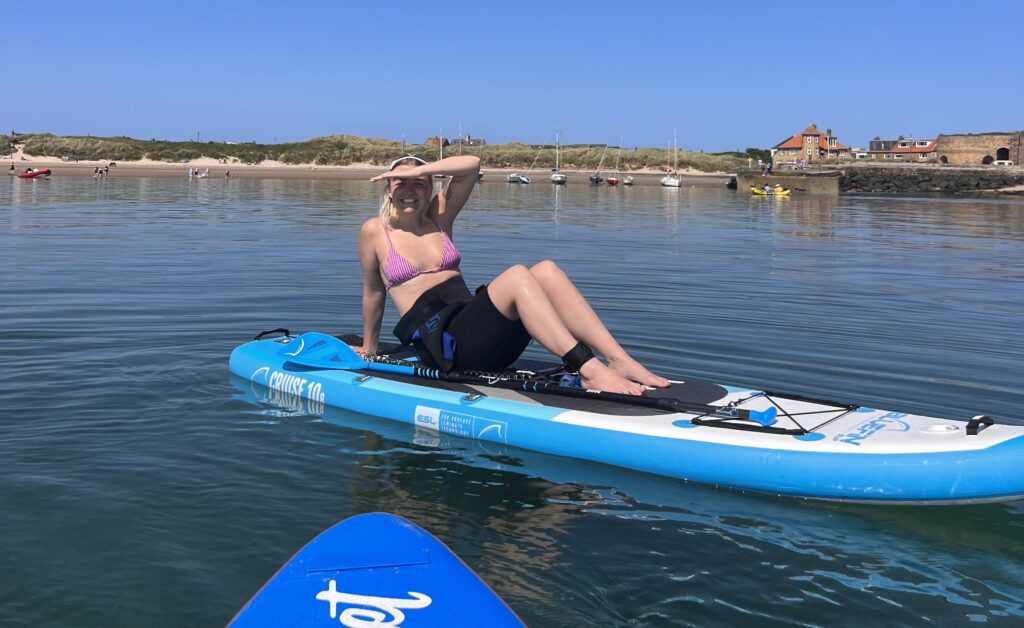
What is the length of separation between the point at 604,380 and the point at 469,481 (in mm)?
1151

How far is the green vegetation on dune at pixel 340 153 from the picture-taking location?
112 m

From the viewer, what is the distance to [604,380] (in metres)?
6.17

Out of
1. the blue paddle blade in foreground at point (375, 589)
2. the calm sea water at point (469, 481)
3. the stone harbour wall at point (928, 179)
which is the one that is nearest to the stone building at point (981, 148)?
the stone harbour wall at point (928, 179)

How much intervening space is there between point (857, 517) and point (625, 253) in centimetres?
1568

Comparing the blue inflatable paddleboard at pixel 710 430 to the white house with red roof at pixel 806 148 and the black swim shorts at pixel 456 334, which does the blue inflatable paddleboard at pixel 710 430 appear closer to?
the black swim shorts at pixel 456 334

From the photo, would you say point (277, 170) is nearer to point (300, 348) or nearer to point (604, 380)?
point (300, 348)

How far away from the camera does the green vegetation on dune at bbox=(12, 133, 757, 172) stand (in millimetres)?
111875

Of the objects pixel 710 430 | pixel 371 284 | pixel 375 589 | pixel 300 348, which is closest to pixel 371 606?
pixel 375 589

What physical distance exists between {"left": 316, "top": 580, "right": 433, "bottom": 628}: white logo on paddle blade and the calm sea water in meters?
0.77

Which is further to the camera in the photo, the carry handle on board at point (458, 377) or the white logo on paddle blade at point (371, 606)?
the carry handle on board at point (458, 377)

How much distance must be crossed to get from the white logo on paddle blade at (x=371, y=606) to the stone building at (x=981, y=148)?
98322 millimetres

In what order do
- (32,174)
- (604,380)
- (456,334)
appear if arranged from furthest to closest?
(32,174), (456,334), (604,380)

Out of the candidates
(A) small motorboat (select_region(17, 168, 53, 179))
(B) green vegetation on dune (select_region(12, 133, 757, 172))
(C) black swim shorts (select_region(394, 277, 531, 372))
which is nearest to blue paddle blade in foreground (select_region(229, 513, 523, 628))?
(C) black swim shorts (select_region(394, 277, 531, 372))

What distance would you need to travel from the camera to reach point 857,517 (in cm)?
514
